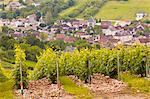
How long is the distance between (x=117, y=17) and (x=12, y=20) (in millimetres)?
43057

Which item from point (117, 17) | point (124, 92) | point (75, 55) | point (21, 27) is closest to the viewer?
point (124, 92)

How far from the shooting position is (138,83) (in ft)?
142

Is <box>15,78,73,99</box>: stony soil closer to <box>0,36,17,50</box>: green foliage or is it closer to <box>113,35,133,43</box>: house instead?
<box>0,36,17,50</box>: green foliage

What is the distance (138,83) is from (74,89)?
6486 mm

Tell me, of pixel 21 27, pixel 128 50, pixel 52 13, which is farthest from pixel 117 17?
pixel 128 50

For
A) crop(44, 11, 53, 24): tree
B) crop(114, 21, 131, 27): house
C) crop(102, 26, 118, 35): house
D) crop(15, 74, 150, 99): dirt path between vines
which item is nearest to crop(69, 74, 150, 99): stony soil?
crop(15, 74, 150, 99): dirt path between vines

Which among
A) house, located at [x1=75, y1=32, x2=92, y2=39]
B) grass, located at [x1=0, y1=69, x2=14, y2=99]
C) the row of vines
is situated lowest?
house, located at [x1=75, y1=32, x2=92, y2=39]

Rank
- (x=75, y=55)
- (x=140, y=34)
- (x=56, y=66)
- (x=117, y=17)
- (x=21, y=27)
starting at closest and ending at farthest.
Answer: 1. (x=56, y=66)
2. (x=75, y=55)
3. (x=140, y=34)
4. (x=21, y=27)
5. (x=117, y=17)

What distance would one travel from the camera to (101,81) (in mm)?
45125

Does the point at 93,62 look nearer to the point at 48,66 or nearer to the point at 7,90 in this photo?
the point at 48,66

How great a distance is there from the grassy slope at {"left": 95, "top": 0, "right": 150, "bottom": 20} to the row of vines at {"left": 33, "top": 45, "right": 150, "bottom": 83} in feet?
441

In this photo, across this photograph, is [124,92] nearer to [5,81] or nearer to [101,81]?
[101,81]

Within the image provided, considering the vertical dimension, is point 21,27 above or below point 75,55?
below

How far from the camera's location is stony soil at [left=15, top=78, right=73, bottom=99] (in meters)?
38.8
